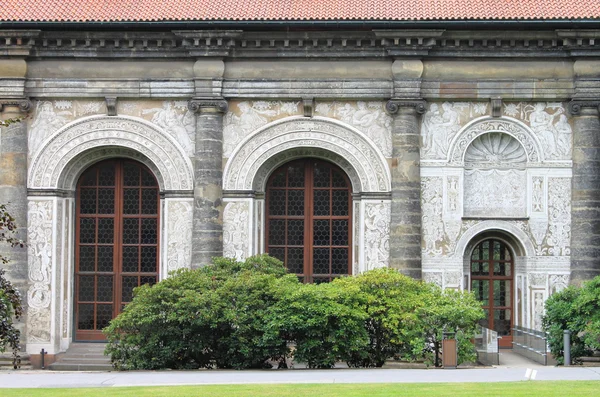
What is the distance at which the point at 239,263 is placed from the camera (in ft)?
96.3

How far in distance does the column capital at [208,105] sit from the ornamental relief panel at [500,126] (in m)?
5.73

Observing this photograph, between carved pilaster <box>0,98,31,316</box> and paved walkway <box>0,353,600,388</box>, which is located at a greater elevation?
carved pilaster <box>0,98,31,316</box>

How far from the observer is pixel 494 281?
32500 millimetres

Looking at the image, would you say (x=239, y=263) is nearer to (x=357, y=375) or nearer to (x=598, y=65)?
(x=357, y=375)

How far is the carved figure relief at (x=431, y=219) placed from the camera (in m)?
31.5

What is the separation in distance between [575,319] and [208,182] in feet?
35.1

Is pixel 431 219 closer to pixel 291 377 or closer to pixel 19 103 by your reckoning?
pixel 291 377

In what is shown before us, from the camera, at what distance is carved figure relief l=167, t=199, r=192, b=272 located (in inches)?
1254

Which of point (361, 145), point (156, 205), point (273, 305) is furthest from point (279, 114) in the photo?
point (273, 305)

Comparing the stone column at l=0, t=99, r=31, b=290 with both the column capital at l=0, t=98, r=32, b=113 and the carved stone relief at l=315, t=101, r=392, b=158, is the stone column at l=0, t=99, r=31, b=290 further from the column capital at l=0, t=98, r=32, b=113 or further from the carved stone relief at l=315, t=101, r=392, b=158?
the carved stone relief at l=315, t=101, r=392, b=158

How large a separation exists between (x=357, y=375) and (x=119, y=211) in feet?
40.3

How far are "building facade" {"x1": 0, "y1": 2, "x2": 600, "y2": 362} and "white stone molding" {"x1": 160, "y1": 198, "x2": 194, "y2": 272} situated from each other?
0.04 m

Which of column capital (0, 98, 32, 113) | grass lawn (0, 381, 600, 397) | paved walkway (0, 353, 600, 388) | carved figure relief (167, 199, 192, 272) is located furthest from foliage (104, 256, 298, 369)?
column capital (0, 98, 32, 113)

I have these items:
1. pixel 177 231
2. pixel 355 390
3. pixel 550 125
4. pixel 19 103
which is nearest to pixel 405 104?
pixel 550 125
